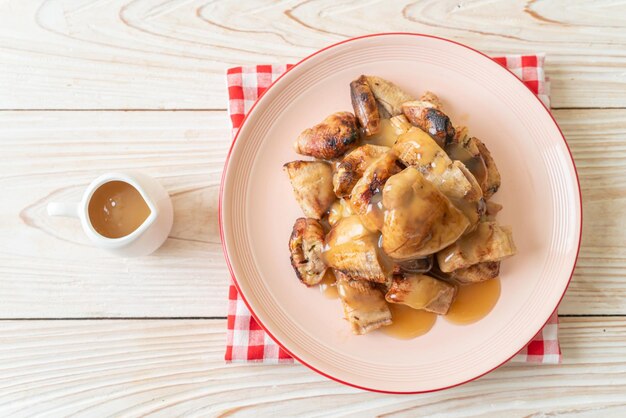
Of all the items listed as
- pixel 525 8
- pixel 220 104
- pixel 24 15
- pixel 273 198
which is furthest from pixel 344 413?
pixel 24 15

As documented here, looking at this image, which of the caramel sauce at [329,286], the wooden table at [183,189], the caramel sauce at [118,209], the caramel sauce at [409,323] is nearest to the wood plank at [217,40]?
the wooden table at [183,189]

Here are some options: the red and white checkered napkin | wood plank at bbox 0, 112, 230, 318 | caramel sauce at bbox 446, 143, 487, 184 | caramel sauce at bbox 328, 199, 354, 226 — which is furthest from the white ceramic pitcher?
caramel sauce at bbox 446, 143, 487, 184

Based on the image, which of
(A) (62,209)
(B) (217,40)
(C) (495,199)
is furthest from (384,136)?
(A) (62,209)

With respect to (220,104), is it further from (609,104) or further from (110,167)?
(609,104)

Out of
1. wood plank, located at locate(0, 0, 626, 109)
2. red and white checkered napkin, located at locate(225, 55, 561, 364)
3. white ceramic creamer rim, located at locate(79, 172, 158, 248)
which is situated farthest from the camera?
wood plank, located at locate(0, 0, 626, 109)

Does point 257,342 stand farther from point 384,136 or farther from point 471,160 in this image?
point 471,160

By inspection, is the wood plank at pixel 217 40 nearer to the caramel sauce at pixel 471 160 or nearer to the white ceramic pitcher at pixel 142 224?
the white ceramic pitcher at pixel 142 224

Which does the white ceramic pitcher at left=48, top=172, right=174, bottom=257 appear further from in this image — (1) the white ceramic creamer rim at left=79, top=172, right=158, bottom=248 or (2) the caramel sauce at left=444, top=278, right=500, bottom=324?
(2) the caramel sauce at left=444, top=278, right=500, bottom=324
